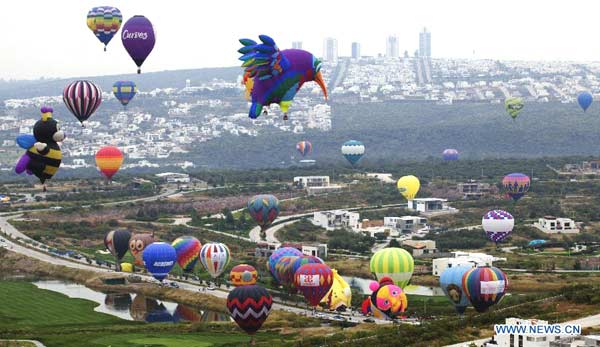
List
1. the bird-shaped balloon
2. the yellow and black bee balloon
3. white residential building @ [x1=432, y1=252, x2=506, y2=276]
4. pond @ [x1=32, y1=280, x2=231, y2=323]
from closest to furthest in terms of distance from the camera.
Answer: the bird-shaped balloon
the yellow and black bee balloon
pond @ [x1=32, y1=280, x2=231, y2=323]
white residential building @ [x1=432, y1=252, x2=506, y2=276]

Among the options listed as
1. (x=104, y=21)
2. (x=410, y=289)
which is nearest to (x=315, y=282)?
(x=410, y=289)

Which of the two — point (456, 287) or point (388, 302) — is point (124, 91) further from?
point (456, 287)

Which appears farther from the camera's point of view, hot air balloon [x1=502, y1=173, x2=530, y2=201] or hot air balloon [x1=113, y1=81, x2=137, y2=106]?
hot air balloon [x1=502, y1=173, x2=530, y2=201]

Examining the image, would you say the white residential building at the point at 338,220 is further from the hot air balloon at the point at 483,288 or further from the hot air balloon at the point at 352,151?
the hot air balloon at the point at 483,288

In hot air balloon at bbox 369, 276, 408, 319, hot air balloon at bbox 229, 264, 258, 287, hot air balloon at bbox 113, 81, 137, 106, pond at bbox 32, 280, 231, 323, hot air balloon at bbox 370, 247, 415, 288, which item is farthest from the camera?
hot air balloon at bbox 113, 81, 137, 106

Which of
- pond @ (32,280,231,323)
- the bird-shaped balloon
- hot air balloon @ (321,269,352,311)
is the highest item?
the bird-shaped balloon

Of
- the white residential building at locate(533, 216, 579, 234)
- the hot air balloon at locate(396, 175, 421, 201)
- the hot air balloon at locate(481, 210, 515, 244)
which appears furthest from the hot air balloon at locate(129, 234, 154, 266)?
the hot air balloon at locate(396, 175, 421, 201)

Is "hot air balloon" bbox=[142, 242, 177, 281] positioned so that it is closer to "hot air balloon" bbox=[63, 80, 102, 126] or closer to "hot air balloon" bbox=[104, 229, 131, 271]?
"hot air balloon" bbox=[104, 229, 131, 271]

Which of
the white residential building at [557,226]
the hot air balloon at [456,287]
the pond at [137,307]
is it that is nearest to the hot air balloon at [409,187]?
the white residential building at [557,226]
